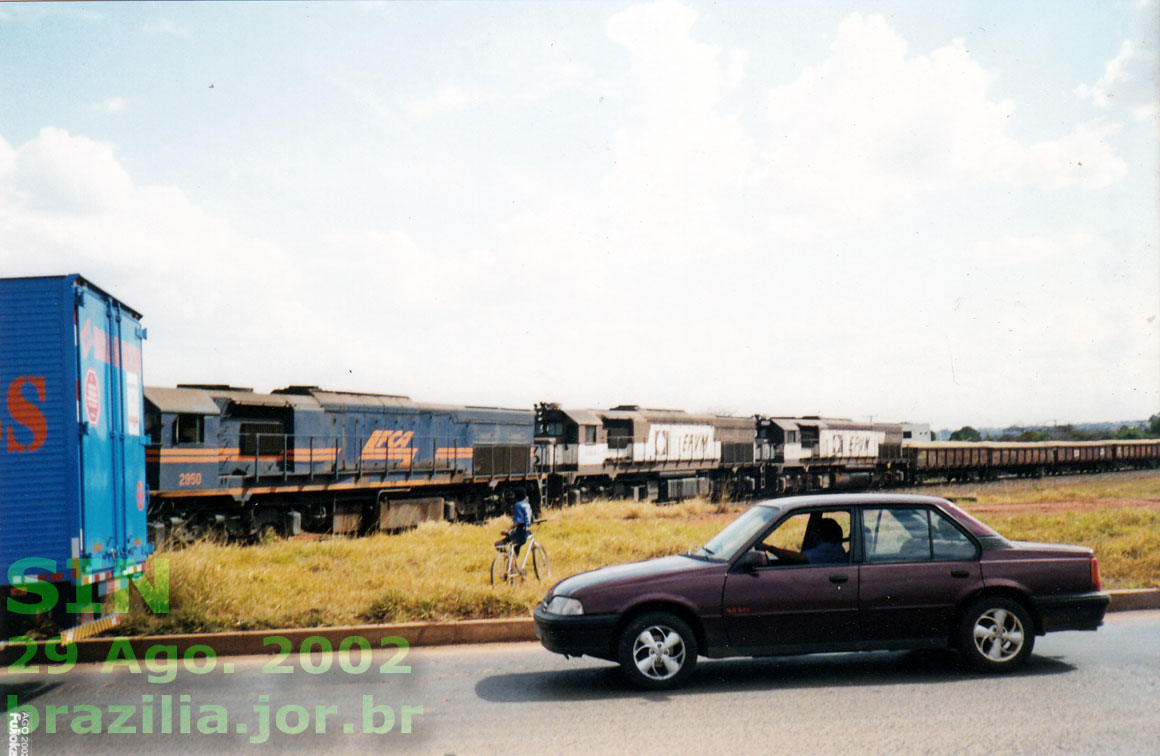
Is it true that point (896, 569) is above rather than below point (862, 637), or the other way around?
above

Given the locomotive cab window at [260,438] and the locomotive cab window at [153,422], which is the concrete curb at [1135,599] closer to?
the locomotive cab window at [260,438]

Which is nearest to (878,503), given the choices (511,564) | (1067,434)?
(511,564)

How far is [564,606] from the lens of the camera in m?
6.48

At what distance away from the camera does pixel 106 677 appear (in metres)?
7.28

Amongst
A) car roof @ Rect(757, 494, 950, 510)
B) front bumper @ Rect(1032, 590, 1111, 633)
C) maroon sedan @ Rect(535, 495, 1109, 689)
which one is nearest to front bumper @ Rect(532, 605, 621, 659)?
maroon sedan @ Rect(535, 495, 1109, 689)

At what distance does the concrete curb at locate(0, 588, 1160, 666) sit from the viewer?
7.93 meters

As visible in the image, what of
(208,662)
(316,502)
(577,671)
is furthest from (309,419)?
(577,671)

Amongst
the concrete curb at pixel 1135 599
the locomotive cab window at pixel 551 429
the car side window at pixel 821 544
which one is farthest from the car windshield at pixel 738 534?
the locomotive cab window at pixel 551 429

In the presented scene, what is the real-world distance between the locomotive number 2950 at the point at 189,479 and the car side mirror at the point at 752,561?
540 inches

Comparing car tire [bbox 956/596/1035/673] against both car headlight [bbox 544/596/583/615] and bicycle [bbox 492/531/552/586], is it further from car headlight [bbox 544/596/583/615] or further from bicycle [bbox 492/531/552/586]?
bicycle [bbox 492/531/552/586]

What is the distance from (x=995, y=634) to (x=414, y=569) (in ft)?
24.4

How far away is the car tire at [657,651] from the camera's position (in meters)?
6.30

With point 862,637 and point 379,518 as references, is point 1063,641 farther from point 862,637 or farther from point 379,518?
point 379,518

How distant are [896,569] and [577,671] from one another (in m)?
2.68
